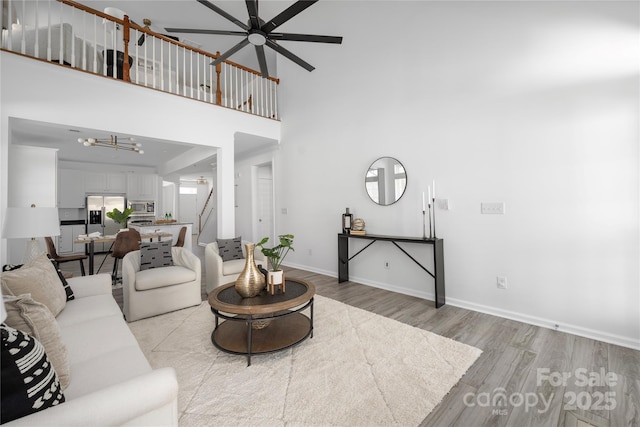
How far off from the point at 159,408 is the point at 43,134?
5.95 m

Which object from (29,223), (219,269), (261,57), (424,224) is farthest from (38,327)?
(424,224)

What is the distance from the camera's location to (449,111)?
331cm

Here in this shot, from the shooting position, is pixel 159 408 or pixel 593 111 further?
pixel 593 111

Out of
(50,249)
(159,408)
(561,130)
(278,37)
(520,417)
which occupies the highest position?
(278,37)

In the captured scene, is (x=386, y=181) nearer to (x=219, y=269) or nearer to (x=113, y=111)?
(x=219, y=269)

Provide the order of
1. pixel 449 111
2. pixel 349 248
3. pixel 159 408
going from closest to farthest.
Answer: pixel 159 408, pixel 449 111, pixel 349 248

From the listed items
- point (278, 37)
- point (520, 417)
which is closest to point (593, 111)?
point (520, 417)

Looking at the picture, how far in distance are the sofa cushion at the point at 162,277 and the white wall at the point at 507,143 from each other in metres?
2.41

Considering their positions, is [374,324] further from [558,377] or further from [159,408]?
[159,408]

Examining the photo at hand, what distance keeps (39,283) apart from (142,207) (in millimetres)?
7265

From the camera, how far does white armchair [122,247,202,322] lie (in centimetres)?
286

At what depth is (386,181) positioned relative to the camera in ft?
12.8

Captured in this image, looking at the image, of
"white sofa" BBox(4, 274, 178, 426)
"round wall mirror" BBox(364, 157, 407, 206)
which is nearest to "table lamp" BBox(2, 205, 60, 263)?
"white sofa" BBox(4, 274, 178, 426)

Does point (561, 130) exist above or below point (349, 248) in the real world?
above
